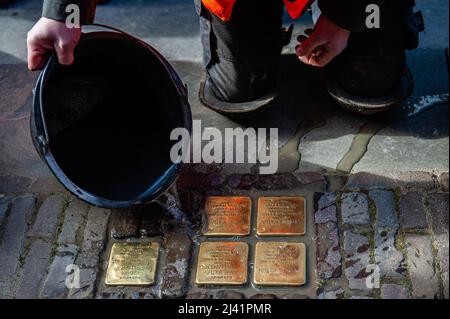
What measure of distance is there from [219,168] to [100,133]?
19.7 inches

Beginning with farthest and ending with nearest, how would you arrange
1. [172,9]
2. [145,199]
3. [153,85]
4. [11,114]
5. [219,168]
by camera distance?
[172,9] → [11,114] → [219,168] → [153,85] → [145,199]

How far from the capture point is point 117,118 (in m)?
2.28

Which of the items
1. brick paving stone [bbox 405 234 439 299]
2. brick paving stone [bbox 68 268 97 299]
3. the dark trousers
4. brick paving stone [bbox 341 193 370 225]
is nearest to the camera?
brick paving stone [bbox 405 234 439 299]

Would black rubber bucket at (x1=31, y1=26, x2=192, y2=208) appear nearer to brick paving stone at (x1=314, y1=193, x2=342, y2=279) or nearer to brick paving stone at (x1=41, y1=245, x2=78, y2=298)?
brick paving stone at (x1=41, y1=245, x2=78, y2=298)

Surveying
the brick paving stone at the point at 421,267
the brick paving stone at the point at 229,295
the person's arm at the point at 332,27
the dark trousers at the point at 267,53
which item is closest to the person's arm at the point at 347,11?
the person's arm at the point at 332,27

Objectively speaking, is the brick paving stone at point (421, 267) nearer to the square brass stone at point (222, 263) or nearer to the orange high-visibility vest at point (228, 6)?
the square brass stone at point (222, 263)

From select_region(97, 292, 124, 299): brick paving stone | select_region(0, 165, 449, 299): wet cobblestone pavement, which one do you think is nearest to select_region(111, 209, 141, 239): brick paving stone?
select_region(0, 165, 449, 299): wet cobblestone pavement

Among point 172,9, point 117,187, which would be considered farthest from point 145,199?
point 172,9

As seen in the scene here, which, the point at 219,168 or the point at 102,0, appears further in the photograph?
the point at 102,0

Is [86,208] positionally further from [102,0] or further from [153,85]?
[102,0]

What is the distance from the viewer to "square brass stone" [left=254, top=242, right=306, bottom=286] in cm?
210

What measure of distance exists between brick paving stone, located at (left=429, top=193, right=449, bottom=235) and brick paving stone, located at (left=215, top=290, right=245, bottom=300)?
2.39 ft

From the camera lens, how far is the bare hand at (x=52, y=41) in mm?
1914

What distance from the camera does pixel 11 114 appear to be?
277 centimetres
